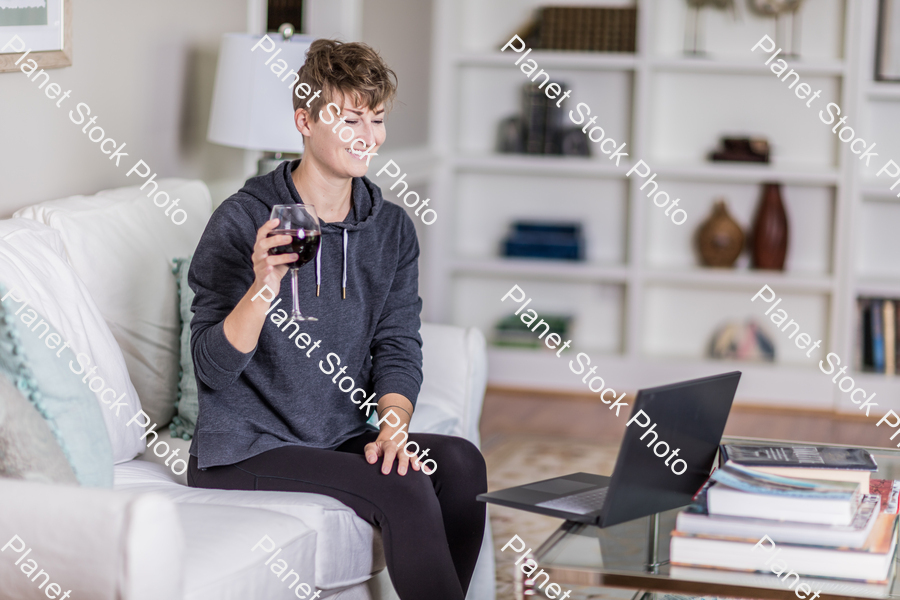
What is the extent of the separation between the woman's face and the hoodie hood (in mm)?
72

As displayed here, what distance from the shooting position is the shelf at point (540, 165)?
13.7ft

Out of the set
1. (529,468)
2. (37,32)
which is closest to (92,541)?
(37,32)

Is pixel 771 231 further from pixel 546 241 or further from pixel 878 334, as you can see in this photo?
pixel 546 241

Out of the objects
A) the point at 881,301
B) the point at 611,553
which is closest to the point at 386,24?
the point at 881,301

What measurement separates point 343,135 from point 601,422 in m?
2.41

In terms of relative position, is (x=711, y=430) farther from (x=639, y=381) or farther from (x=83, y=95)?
(x=639, y=381)

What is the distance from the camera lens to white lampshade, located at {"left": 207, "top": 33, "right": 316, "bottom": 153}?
254cm

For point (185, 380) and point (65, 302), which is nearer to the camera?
point (65, 302)

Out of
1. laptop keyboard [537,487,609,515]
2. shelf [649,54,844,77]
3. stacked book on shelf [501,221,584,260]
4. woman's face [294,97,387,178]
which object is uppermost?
shelf [649,54,844,77]

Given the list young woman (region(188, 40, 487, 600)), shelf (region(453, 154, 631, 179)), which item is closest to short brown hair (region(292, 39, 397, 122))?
young woman (region(188, 40, 487, 600))

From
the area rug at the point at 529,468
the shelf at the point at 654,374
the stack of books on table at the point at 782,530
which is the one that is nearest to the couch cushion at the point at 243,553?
the stack of books on table at the point at 782,530

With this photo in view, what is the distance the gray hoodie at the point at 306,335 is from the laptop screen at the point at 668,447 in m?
0.58

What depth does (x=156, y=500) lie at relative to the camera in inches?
46.7

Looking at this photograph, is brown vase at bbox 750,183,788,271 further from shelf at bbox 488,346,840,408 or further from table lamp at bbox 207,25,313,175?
table lamp at bbox 207,25,313,175
